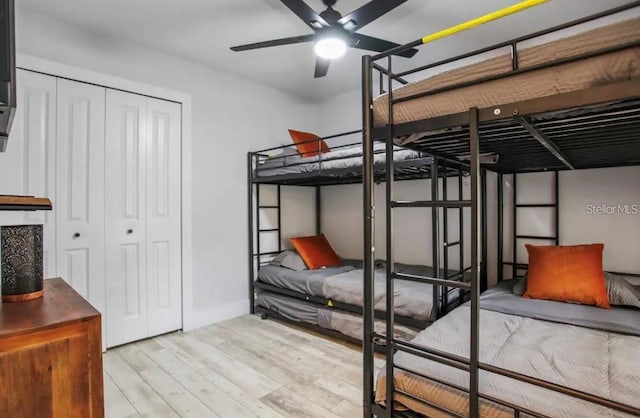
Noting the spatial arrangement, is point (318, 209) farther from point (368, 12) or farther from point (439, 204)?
point (439, 204)

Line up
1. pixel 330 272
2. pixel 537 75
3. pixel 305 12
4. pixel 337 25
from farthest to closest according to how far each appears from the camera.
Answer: pixel 330 272 → pixel 337 25 → pixel 305 12 → pixel 537 75

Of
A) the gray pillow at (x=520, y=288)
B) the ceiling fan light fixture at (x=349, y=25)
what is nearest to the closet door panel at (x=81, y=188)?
the ceiling fan light fixture at (x=349, y=25)

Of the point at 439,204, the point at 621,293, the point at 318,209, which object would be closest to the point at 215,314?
the point at 318,209

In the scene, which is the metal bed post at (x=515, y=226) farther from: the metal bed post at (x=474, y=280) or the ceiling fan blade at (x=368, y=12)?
the metal bed post at (x=474, y=280)

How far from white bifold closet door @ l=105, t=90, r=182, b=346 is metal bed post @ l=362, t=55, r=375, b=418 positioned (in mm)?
2202

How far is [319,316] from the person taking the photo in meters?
2.91

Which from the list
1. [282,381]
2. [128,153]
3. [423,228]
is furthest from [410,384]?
[128,153]

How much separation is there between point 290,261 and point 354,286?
92 cm

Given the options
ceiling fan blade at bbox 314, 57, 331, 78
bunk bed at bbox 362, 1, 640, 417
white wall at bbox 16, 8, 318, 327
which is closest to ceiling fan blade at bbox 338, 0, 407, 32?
ceiling fan blade at bbox 314, 57, 331, 78

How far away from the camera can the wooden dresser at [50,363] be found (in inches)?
31.9

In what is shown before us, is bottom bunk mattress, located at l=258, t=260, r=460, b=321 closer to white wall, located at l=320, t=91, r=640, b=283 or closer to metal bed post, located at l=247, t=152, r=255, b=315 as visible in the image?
metal bed post, located at l=247, t=152, r=255, b=315

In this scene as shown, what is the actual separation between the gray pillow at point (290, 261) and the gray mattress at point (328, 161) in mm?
861

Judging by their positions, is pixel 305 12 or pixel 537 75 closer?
pixel 537 75

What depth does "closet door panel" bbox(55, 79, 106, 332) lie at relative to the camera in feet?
8.08
